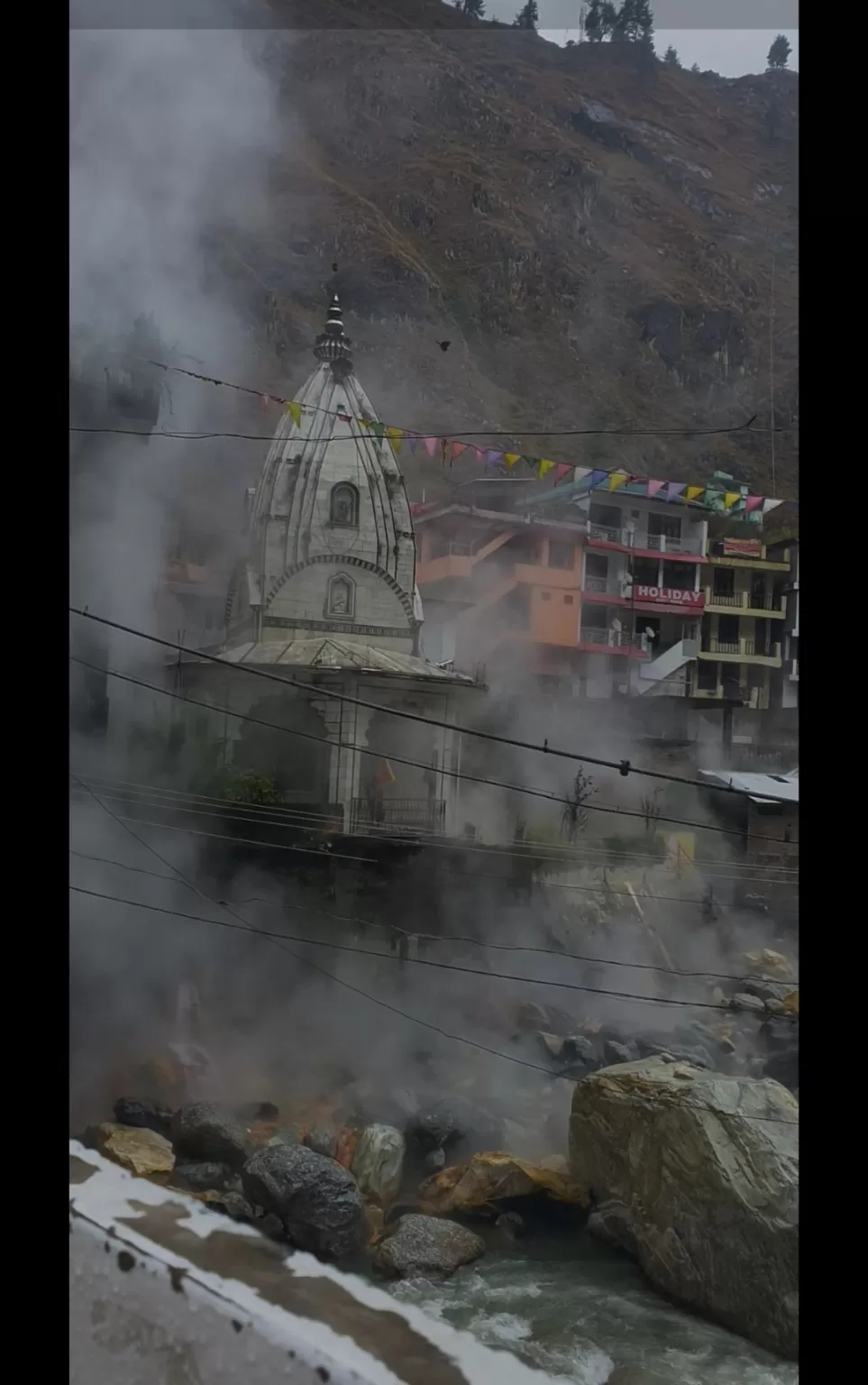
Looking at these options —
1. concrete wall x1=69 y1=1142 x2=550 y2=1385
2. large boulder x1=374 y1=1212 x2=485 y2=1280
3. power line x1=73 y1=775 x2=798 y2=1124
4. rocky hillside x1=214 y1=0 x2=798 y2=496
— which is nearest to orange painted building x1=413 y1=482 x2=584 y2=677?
rocky hillside x1=214 y1=0 x2=798 y2=496

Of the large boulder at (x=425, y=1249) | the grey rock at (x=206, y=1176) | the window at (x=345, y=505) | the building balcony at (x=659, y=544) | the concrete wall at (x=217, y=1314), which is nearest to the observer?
the concrete wall at (x=217, y=1314)

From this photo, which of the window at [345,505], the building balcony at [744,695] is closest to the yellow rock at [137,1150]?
the window at [345,505]

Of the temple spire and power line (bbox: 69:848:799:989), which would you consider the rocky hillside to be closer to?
the temple spire

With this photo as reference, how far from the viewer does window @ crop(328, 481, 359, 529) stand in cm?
240

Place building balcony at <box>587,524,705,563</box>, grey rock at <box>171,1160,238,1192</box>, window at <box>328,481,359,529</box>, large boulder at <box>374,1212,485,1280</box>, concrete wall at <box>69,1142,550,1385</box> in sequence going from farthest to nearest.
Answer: window at <box>328,481,359,529</box>, building balcony at <box>587,524,705,563</box>, grey rock at <box>171,1160,238,1192</box>, large boulder at <box>374,1212,485,1280</box>, concrete wall at <box>69,1142,550,1385</box>

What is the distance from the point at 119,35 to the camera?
7.32 ft

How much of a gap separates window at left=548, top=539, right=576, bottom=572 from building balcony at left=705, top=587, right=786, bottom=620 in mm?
340

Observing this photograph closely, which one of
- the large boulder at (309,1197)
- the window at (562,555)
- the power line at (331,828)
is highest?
the window at (562,555)

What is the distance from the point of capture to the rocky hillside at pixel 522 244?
2.21 meters

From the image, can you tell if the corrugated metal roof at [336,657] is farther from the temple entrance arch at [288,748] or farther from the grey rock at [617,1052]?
the grey rock at [617,1052]

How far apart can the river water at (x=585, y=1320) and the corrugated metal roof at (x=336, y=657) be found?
1263mm
